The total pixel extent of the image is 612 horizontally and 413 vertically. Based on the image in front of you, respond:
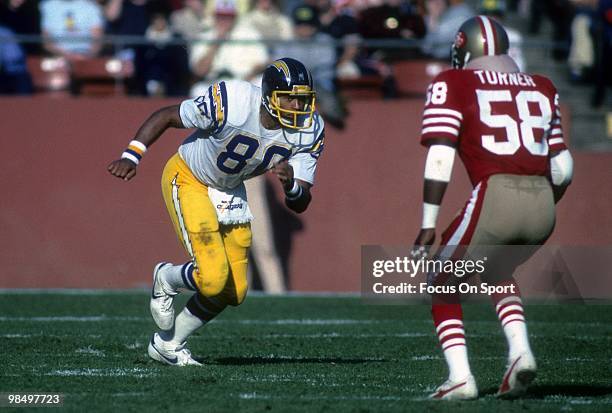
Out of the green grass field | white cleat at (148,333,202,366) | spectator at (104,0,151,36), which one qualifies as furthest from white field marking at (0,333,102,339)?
spectator at (104,0,151,36)

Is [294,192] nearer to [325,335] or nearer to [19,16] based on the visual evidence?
[325,335]

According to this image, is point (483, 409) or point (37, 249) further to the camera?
point (37, 249)

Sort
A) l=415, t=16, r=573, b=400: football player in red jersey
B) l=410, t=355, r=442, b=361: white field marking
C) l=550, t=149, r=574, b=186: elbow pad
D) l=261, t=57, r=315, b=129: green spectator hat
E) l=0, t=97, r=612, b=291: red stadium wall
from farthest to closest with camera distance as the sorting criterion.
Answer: l=0, t=97, r=612, b=291: red stadium wall, l=410, t=355, r=442, b=361: white field marking, l=261, t=57, r=315, b=129: green spectator hat, l=550, t=149, r=574, b=186: elbow pad, l=415, t=16, r=573, b=400: football player in red jersey

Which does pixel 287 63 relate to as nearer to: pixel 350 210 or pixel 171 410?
pixel 171 410

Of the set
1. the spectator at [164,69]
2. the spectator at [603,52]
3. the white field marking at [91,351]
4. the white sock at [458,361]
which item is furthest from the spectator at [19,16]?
the white sock at [458,361]

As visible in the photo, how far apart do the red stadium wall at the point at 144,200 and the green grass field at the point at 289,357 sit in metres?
1.12

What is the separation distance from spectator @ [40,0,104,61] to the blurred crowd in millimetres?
11

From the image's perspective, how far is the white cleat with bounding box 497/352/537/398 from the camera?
5.34m

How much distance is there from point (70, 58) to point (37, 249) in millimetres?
2009

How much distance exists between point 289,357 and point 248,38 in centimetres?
604

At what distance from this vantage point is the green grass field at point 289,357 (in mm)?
5559

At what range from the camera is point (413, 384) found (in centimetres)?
619

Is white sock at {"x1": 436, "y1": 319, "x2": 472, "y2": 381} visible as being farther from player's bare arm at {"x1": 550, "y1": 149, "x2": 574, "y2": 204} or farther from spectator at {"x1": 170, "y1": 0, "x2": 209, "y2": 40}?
spectator at {"x1": 170, "y1": 0, "x2": 209, "y2": 40}

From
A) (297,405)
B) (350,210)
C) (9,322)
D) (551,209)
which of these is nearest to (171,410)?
(297,405)
